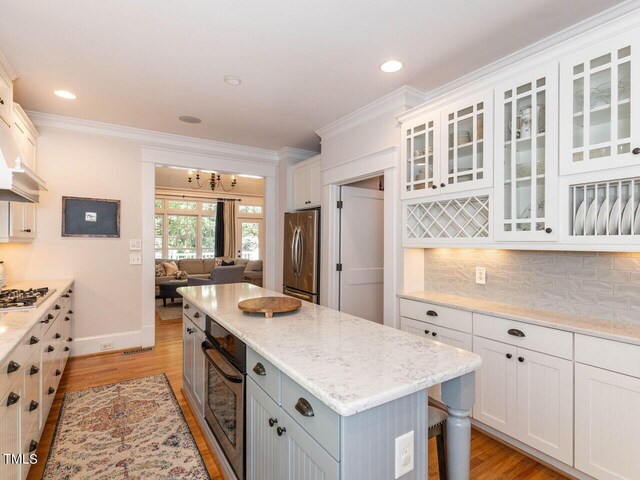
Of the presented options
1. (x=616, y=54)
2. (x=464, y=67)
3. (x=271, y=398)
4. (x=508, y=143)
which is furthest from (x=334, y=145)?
(x=271, y=398)

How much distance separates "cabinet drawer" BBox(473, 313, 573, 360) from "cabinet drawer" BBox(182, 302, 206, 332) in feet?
5.99

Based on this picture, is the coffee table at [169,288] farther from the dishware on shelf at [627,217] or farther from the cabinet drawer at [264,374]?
the dishware on shelf at [627,217]

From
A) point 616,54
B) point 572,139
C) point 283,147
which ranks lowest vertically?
point 572,139

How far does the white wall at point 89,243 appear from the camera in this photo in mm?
3594

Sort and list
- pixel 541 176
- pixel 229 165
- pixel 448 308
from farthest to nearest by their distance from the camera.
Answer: pixel 229 165
pixel 448 308
pixel 541 176

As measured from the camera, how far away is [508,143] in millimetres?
2156

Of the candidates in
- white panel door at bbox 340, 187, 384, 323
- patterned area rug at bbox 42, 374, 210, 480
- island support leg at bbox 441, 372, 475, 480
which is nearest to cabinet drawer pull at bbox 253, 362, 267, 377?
island support leg at bbox 441, 372, 475, 480

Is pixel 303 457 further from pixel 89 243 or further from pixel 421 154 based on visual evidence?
pixel 89 243

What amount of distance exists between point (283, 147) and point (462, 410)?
401cm

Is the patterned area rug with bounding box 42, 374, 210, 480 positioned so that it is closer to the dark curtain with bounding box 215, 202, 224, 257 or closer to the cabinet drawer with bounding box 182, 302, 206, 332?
the cabinet drawer with bounding box 182, 302, 206, 332

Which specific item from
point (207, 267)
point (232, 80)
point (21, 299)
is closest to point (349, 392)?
point (21, 299)

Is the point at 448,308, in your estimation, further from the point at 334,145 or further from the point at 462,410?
the point at 334,145

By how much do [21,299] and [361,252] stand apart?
296 centimetres

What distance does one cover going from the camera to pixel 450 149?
2533 mm
